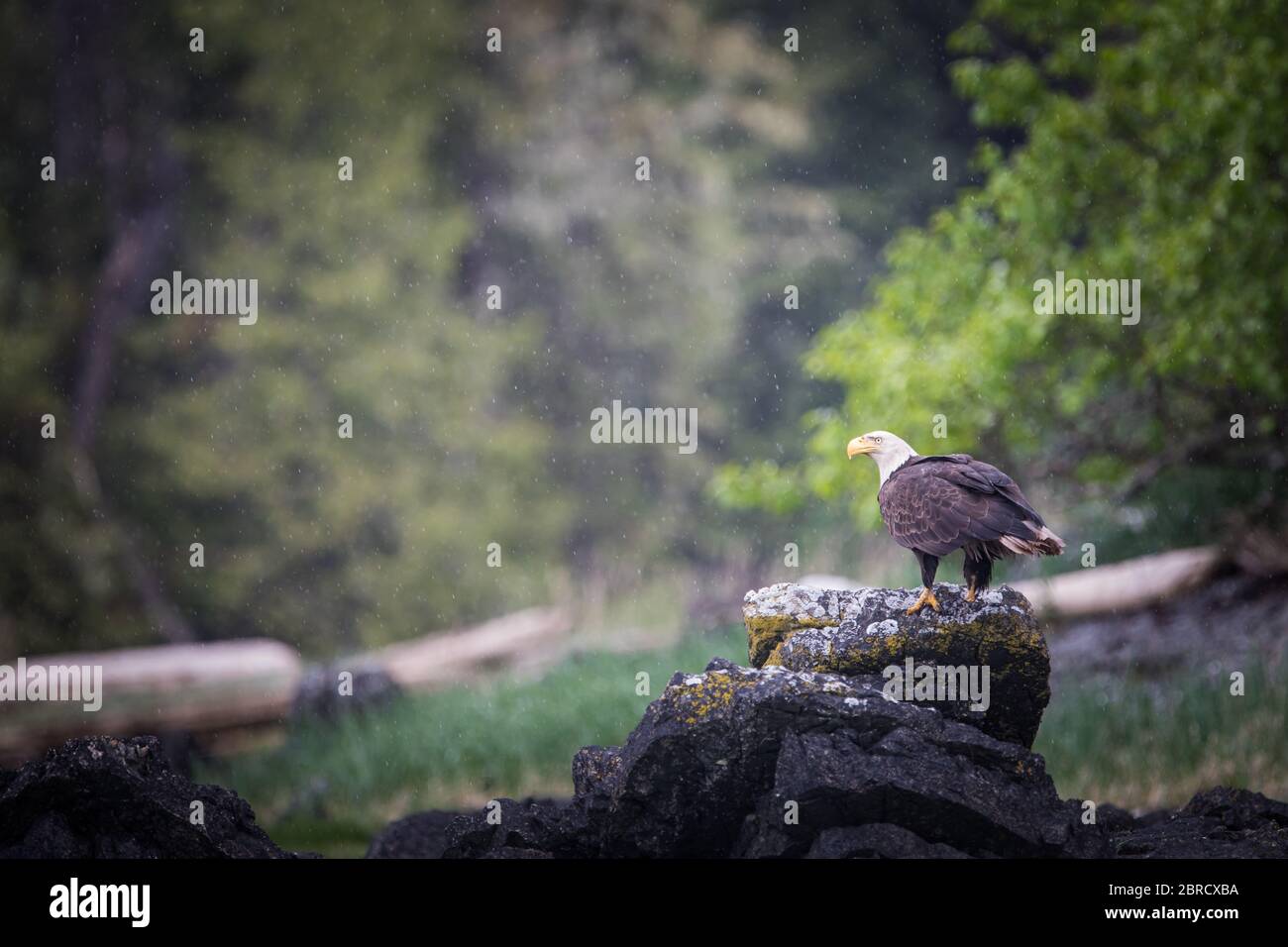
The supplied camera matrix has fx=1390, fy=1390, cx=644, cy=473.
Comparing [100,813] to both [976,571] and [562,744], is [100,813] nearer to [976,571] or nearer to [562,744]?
[976,571]

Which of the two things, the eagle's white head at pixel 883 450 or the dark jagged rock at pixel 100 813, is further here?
the eagle's white head at pixel 883 450

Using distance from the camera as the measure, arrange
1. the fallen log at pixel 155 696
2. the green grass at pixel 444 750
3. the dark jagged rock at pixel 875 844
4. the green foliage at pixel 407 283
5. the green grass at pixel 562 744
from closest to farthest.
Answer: the dark jagged rock at pixel 875 844 → the green grass at pixel 562 744 → the green grass at pixel 444 750 → the fallen log at pixel 155 696 → the green foliage at pixel 407 283

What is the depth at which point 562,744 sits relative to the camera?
Answer: 1209 centimetres

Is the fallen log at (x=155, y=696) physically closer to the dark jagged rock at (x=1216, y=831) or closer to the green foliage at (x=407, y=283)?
the green foliage at (x=407, y=283)

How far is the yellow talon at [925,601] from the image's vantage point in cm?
580

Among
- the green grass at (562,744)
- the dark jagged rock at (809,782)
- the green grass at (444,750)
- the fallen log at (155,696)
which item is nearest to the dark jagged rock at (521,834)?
the dark jagged rock at (809,782)

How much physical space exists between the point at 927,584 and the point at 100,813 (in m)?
3.51

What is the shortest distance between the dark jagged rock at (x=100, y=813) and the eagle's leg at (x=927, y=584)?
2.92 m

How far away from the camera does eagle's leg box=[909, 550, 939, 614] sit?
573 centimetres

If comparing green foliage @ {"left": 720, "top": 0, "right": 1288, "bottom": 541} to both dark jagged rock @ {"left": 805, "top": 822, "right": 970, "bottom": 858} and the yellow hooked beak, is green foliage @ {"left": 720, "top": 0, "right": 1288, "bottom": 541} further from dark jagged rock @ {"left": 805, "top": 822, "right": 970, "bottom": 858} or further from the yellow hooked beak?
dark jagged rock @ {"left": 805, "top": 822, "right": 970, "bottom": 858}

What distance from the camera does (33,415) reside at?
1858 centimetres

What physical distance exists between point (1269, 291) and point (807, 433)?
1131 cm

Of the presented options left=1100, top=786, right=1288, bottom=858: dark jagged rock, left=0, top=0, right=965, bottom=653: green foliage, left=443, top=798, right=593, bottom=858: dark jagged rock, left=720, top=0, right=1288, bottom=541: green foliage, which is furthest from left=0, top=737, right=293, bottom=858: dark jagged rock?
left=0, top=0, right=965, bottom=653: green foliage
